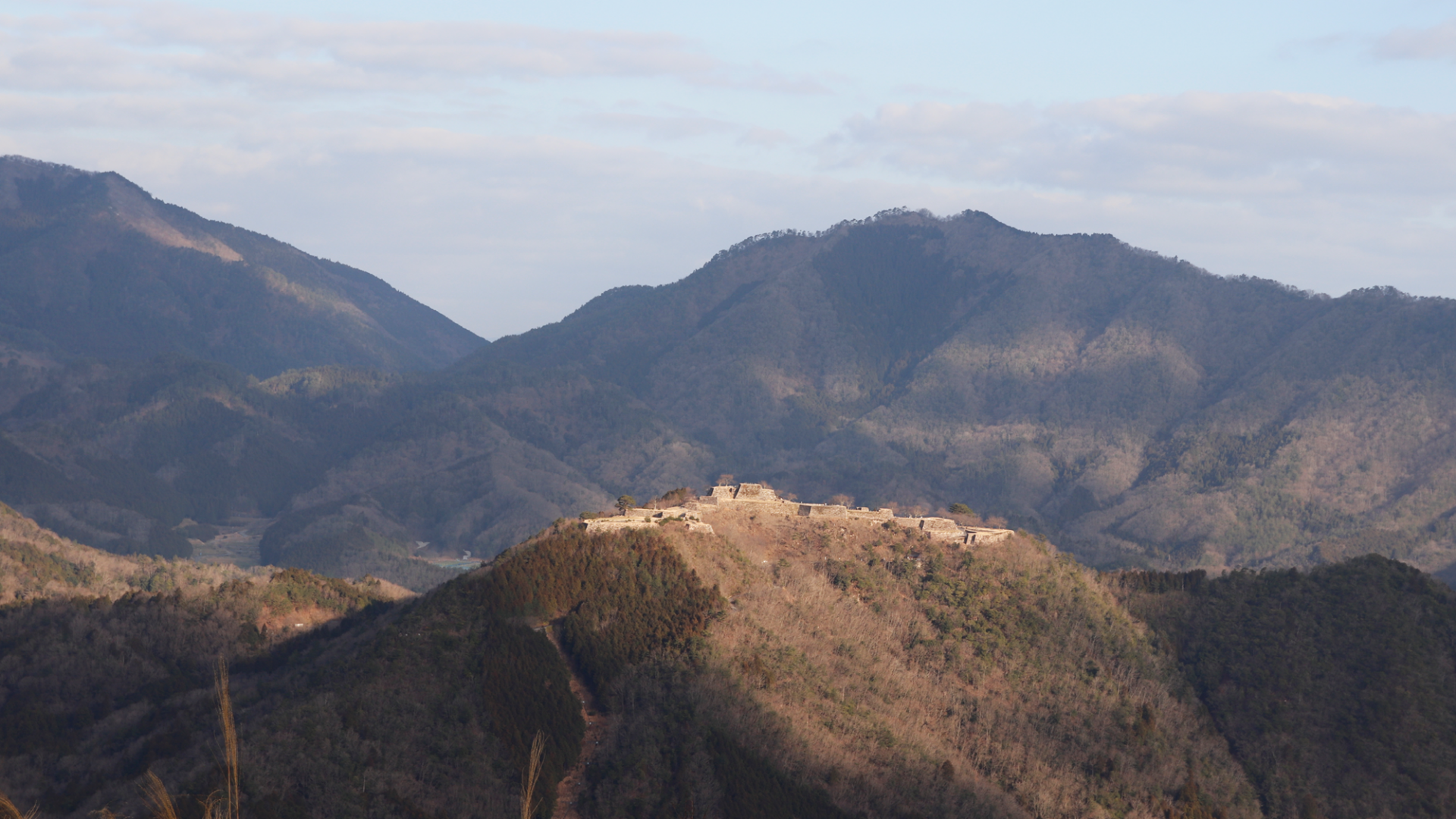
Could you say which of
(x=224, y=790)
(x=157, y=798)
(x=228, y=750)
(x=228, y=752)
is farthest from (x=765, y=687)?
(x=228, y=752)

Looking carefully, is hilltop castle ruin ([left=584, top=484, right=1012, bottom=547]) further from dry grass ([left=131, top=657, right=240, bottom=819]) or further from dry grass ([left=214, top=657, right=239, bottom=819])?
dry grass ([left=131, top=657, right=240, bottom=819])

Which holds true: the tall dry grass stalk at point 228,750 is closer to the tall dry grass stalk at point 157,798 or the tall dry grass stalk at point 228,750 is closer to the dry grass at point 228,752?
the dry grass at point 228,752

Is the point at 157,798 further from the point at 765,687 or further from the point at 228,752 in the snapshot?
the point at 765,687

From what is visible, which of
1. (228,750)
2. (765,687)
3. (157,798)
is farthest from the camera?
(765,687)

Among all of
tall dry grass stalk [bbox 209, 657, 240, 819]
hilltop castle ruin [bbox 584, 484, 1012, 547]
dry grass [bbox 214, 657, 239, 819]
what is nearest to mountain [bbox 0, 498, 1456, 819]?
hilltop castle ruin [bbox 584, 484, 1012, 547]

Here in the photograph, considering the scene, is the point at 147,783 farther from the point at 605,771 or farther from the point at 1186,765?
the point at 1186,765
